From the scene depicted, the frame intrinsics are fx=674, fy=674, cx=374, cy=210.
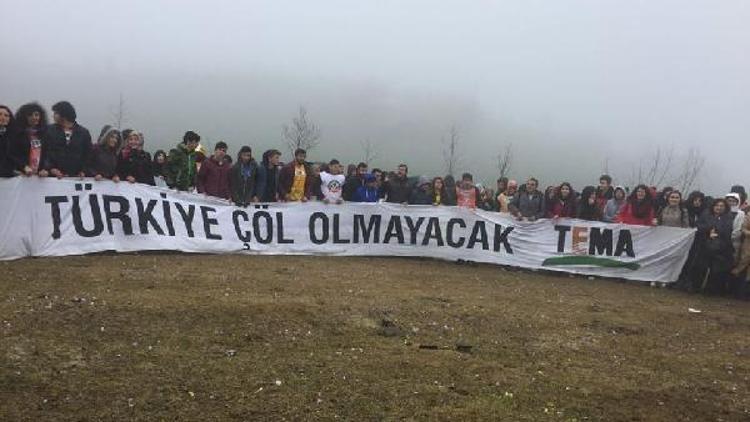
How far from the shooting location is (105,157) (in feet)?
39.6

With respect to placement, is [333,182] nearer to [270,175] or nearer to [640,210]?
[270,175]

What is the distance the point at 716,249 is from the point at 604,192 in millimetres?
2684

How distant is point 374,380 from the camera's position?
607 cm

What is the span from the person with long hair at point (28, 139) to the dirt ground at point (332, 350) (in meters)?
1.63

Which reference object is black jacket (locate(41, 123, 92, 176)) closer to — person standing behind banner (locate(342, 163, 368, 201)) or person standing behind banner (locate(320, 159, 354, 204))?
person standing behind banner (locate(320, 159, 354, 204))

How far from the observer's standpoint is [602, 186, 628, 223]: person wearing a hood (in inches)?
586

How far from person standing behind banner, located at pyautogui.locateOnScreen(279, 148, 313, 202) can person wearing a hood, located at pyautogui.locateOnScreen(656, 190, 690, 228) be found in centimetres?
775

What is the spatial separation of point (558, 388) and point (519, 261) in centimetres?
855

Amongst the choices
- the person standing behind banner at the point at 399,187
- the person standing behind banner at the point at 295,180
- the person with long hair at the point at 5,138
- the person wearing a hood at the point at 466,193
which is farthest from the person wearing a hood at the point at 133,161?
the person wearing a hood at the point at 466,193

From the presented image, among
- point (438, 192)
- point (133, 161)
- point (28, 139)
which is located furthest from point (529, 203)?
point (28, 139)

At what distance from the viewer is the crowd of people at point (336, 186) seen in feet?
36.2

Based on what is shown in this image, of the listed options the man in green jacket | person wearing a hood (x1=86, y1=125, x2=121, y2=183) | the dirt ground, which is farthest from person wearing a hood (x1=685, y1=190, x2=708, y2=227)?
person wearing a hood (x1=86, y1=125, x2=121, y2=183)

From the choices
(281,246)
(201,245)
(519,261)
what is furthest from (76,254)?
(519,261)

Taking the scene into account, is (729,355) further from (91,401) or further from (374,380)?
(91,401)
